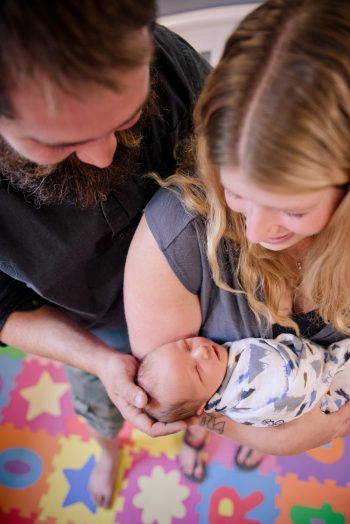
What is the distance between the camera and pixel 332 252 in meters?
0.88

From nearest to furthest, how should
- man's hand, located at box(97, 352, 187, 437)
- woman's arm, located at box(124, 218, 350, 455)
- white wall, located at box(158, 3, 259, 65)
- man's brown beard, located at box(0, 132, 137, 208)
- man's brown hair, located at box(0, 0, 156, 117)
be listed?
1. man's brown hair, located at box(0, 0, 156, 117)
2. man's brown beard, located at box(0, 132, 137, 208)
3. woman's arm, located at box(124, 218, 350, 455)
4. man's hand, located at box(97, 352, 187, 437)
5. white wall, located at box(158, 3, 259, 65)

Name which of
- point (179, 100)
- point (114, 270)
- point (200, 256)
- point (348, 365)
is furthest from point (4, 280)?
point (348, 365)

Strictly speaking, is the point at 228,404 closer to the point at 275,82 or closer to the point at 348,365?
the point at 348,365

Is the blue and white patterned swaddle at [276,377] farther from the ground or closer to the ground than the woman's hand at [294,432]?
farther from the ground

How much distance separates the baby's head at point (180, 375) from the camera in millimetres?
998

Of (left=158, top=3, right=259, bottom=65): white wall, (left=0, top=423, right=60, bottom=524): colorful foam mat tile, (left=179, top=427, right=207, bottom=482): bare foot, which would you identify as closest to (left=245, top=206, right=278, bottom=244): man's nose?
(left=158, top=3, right=259, bottom=65): white wall

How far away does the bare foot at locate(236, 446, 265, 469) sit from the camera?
1.63 metres

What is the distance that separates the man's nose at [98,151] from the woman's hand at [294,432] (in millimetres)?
648

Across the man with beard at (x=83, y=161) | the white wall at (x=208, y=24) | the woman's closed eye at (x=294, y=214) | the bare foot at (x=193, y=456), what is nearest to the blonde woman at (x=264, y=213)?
the woman's closed eye at (x=294, y=214)

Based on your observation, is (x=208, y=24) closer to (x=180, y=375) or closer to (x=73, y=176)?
(x=73, y=176)

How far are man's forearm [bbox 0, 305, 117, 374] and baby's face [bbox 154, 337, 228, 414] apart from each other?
180 millimetres

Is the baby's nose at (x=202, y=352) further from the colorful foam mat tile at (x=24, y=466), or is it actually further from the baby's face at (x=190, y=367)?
the colorful foam mat tile at (x=24, y=466)

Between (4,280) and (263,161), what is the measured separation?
0.61 meters

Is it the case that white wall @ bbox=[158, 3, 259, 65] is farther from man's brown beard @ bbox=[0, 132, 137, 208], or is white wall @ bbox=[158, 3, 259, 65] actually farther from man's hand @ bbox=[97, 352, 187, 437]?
man's hand @ bbox=[97, 352, 187, 437]
